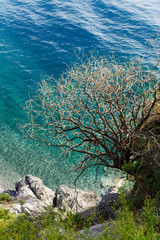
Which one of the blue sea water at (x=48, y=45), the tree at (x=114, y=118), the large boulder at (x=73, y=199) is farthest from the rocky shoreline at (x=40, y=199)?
the tree at (x=114, y=118)

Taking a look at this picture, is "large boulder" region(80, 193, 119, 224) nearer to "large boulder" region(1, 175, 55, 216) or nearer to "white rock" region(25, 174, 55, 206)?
"large boulder" region(1, 175, 55, 216)

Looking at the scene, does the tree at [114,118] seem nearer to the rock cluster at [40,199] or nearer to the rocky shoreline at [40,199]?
the rocky shoreline at [40,199]

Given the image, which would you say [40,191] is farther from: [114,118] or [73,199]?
[114,118]

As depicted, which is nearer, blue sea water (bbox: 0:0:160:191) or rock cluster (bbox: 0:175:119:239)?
rock cluster (bbox: 0:175:119:239)

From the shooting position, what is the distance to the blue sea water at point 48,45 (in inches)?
591

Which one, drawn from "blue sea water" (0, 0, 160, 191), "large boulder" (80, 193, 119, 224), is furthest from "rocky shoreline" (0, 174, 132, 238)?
"blue sea water" (0, 0, 160, 191)

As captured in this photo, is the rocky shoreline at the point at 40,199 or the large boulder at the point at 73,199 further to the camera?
the large boulder at the point at 73,199

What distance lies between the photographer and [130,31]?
29.8 metres

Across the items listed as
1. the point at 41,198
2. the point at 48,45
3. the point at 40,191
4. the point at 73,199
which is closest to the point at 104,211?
the point at 73,199

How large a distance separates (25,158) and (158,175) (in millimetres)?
10627

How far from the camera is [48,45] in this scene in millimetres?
28594

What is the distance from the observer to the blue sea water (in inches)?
591

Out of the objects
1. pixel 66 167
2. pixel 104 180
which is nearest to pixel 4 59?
pixel 66 167

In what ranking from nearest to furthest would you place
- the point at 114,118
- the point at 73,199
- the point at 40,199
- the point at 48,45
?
1. the point at 114,118
2. the point at 73,199
3. the point at 40,199
4. the point at 48,45
